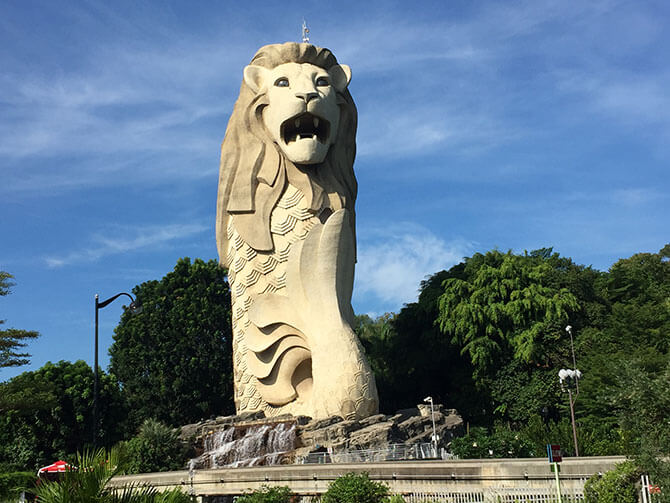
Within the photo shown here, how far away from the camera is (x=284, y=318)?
23.4 meters

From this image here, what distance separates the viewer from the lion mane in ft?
80.4

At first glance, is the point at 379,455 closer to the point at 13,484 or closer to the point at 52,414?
the point at 13,484

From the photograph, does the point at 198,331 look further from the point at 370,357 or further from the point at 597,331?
the point at 597,331

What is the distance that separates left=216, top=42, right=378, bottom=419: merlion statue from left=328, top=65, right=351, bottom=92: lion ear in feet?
0.13

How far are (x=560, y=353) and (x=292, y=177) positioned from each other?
42.6 ft

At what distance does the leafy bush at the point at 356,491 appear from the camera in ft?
32.3

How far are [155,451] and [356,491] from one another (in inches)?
417

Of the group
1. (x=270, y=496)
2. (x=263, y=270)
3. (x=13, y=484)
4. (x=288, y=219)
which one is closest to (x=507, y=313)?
(x=288, y=219)

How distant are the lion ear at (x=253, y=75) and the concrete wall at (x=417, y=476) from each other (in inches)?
611

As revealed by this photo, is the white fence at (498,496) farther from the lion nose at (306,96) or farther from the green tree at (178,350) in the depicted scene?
the green tree at (178,350)

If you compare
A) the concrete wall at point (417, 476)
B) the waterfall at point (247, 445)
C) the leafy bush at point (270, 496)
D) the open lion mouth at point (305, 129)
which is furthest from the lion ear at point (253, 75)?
the leafy bush at point (270, 496)

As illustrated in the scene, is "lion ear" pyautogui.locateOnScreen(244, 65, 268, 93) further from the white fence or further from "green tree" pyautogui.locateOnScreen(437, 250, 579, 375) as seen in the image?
the white fence

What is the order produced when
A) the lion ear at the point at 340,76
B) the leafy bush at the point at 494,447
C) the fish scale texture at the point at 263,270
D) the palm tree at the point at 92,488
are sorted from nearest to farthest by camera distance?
the palm tree at the point at 92,488
the leafy bush at the point at 494,447
the fish scale texture at the point at 263,270
the lion ear at the point at 340,76

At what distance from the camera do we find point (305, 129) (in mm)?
24594
